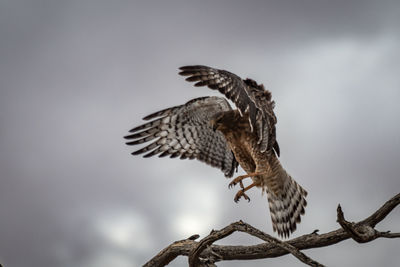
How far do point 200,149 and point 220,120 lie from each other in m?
0.78

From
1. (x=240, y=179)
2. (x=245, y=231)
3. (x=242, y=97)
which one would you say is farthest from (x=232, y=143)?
(x=245, y=231)

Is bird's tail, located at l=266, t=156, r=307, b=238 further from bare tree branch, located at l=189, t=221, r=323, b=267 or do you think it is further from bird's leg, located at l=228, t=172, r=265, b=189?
bare tree branch, located at l=189, t=221, r=323, b=267

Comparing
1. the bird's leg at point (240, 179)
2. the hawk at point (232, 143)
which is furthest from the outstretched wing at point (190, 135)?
the bird's leg at point (240, 179)

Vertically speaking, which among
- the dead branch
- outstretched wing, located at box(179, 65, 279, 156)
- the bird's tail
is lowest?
the dead branch

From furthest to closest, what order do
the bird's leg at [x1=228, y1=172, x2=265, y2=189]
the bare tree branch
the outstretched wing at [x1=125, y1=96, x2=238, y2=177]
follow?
the outstretched wing at [x1=125, y1=96, x2=238, y2=177] → the bird's leg at [x1=228, y1=172, x2=265, y2=189] → the bare tree branch

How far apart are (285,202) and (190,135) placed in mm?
1824

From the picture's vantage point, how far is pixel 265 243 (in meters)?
5.20

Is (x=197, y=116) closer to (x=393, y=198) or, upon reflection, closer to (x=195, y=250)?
(x=195, y=250)

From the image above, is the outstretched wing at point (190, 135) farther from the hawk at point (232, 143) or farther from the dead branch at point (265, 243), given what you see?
the dead branch at point (265, 243)

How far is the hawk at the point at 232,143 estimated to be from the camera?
6.59 meters

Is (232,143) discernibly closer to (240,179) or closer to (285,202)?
(240,179)

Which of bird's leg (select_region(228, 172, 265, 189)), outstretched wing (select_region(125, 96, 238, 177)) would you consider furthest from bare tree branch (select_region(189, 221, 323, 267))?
outstretched wing (select_region(125, 96, 238, 177))

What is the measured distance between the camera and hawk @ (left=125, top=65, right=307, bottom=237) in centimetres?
659

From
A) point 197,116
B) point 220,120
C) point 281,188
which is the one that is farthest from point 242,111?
point 281,188
